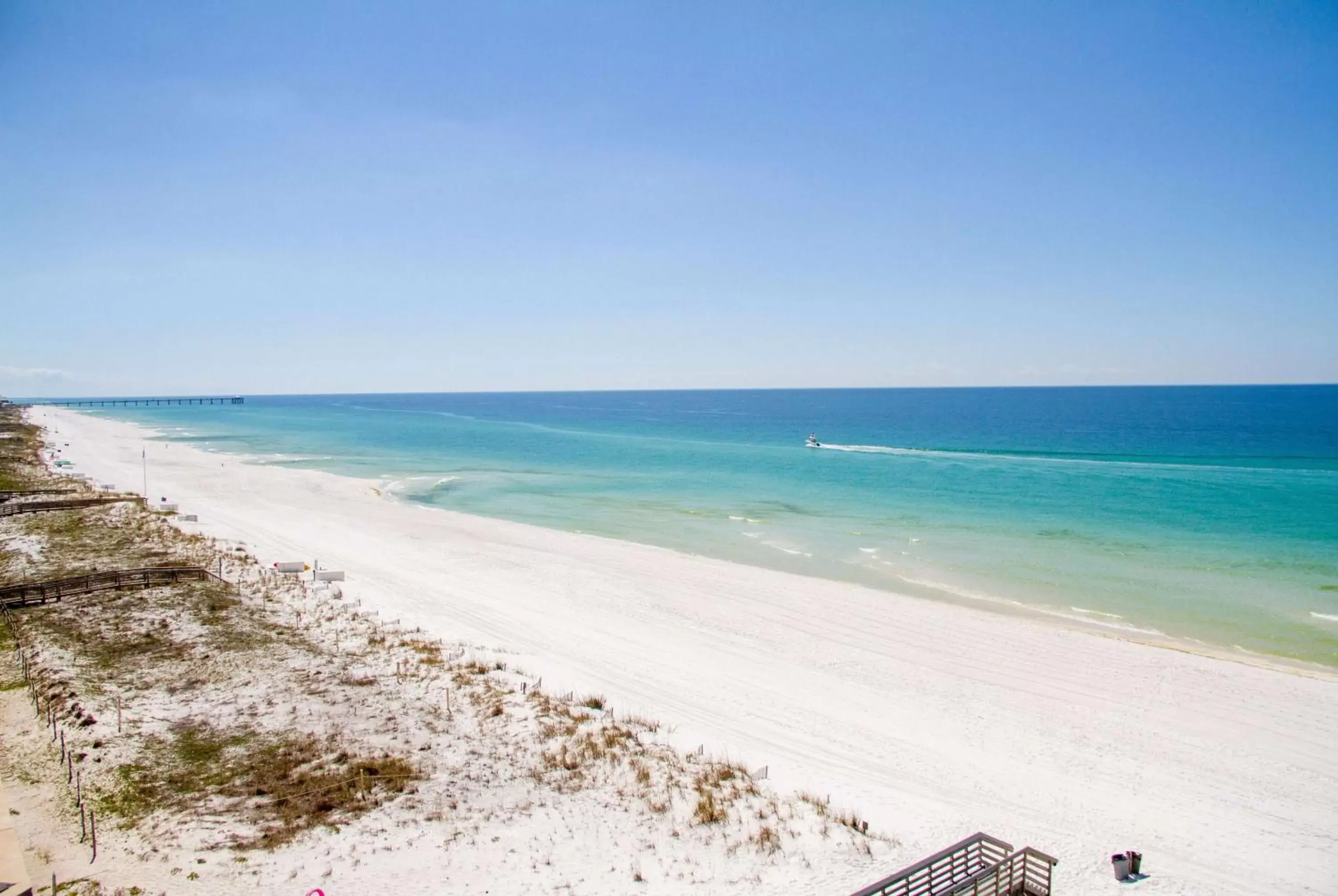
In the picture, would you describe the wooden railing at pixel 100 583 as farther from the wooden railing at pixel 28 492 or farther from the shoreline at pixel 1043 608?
the wooden railing at pixel 28 492

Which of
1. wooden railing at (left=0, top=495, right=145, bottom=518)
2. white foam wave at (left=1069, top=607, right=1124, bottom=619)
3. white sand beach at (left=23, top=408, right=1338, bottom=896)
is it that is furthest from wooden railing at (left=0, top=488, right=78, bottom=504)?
white foam wave at (left=1069, top=607, right=1124, bottom=619)

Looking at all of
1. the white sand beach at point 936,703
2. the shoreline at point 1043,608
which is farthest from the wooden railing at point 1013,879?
the shoreline at point 1043,608

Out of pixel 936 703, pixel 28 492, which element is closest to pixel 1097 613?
pixel 936 703

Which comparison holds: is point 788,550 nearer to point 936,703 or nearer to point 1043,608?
point 1043,608

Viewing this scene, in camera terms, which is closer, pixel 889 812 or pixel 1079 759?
pixel 889 812

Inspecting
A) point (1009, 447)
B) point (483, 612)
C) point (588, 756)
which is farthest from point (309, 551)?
point (1009, 447)

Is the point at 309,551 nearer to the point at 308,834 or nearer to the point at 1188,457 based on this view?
the point at 308,834

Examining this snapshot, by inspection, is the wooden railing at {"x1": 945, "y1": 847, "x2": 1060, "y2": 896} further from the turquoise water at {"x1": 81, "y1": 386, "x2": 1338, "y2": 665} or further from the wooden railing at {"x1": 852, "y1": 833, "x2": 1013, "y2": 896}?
the turquoise water at {"x1": 81, "y1": 386, "x2": 1338, "y2": 665}
